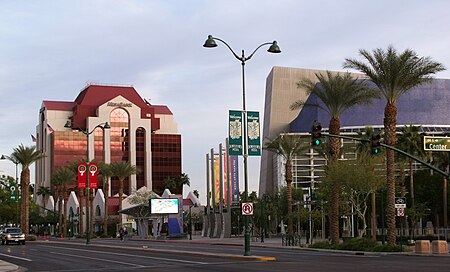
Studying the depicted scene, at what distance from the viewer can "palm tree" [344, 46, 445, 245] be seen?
147 ft

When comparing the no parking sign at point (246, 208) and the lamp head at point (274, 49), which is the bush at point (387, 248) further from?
the lamp head at point (274, 49)

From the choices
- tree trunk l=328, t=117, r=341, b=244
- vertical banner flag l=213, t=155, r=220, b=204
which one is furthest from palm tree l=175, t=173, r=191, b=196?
tree trunk l=328, t=117, r=341, b=244

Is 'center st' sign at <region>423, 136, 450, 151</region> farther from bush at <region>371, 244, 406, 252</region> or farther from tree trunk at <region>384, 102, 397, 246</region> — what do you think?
bush at <region>371, 244, 406, 252</region>

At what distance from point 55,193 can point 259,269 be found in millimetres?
134154

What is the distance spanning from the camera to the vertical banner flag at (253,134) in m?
36.8

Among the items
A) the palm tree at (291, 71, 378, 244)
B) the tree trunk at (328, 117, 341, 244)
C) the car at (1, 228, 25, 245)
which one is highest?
the palm tree at (291, 71, 378, 244)

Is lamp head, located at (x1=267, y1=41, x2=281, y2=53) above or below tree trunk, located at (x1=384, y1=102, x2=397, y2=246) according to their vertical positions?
above

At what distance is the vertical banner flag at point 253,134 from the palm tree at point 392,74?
12.4 meters

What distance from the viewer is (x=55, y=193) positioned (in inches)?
6122

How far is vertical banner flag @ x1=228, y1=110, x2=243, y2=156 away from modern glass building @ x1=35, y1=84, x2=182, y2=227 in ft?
414

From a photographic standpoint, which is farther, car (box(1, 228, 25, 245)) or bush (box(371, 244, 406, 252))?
car (box(1, 228, 25, 245))

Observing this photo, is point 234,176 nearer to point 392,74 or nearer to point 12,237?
point 12,237

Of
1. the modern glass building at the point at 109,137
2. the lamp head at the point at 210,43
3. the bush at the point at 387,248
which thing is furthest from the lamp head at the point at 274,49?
the modern glass building at the point at 109,137

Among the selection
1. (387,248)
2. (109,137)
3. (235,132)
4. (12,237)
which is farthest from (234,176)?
(109,137)
